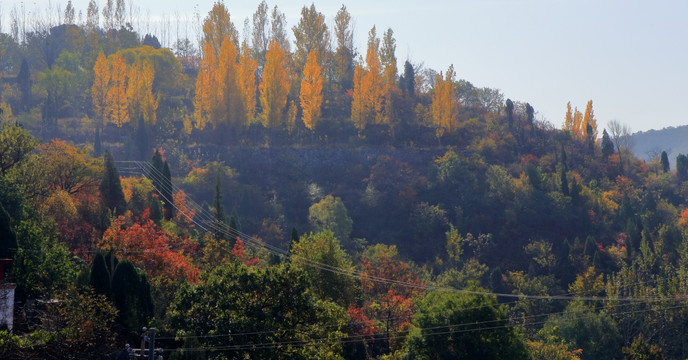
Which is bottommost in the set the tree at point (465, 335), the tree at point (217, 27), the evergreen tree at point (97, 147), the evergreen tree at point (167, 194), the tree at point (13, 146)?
the tree at point (465, 335)

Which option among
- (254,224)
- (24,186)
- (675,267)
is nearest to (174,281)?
(24,186)

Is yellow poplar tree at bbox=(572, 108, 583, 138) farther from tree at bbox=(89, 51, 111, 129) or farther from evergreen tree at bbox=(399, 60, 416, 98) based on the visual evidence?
tree at bbox=(89, 51, 111, 129)

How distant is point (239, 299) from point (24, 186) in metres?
19.4

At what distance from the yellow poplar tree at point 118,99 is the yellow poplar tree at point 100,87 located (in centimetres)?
90

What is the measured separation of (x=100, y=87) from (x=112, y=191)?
35.8 m

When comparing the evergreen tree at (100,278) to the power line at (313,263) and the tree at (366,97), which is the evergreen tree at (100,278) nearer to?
the power line at (313,263)

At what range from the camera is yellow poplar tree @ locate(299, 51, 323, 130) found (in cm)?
8406

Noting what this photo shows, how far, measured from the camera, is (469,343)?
40344 millimetres

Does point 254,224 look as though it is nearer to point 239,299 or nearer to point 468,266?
point 468,266

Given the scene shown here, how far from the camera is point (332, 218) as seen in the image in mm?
71125

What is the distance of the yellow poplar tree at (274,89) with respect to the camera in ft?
270

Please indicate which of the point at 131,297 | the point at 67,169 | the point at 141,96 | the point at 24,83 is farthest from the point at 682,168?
the point at 24,83

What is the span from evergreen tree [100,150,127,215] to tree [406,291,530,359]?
2027 centimetres

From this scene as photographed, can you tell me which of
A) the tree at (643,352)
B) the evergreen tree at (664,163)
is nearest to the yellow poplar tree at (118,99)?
the tree at (643,352)
